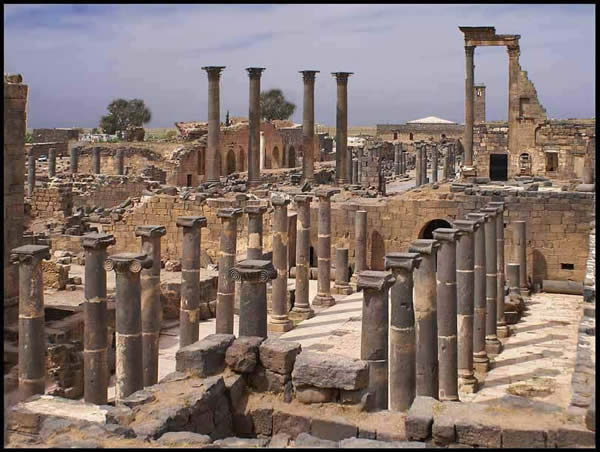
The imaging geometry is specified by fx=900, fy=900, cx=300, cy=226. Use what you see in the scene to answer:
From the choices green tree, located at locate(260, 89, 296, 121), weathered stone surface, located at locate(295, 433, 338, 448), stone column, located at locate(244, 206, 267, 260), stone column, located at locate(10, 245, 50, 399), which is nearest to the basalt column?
stone column, located at locate(10, 245, 50, 399)

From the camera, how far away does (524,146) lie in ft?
137

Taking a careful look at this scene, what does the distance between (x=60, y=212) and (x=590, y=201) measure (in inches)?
841

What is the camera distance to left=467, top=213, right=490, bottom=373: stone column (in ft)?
61.2

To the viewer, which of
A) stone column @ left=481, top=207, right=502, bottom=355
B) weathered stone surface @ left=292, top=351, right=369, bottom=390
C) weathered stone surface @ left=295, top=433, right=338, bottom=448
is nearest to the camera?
weathered stone surface @ left=295, top=433, right=338, bottom=448

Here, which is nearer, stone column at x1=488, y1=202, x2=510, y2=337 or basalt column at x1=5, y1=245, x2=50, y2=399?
basalt column at x1=5, y1=245, x2=50, y2=399

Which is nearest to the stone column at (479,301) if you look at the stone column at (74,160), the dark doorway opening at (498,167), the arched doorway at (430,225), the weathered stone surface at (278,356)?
the weathered stone surface at (278,356)

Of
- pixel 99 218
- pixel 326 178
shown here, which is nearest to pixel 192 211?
pixel 99 218

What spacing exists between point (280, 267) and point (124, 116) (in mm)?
65021

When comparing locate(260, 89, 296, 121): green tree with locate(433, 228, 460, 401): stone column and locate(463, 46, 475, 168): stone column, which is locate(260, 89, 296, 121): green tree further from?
locate(433, 228, 460, 401): stone column

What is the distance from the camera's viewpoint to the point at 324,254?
2502 cm

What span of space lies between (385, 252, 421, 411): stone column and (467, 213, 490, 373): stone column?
5026 millimetres

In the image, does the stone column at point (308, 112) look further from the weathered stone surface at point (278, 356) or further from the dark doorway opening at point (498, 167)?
the weathered stone surface at point (278, 356)

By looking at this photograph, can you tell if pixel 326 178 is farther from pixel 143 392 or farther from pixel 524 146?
pixel 143 392

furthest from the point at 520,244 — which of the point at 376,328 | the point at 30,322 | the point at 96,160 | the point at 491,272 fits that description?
the point at 96,160
